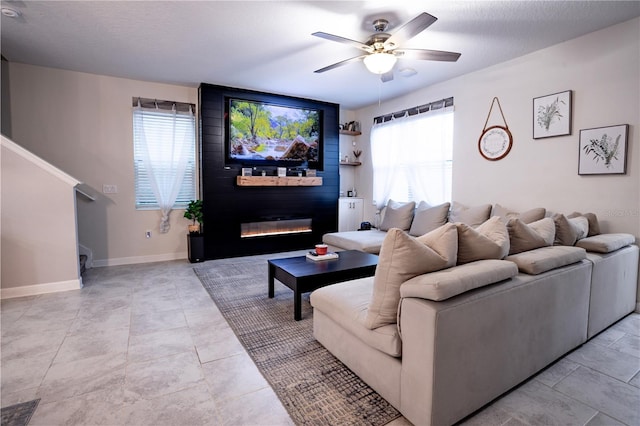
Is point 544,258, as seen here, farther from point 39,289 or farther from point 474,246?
point 39,289

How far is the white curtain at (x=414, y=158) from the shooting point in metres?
4.84

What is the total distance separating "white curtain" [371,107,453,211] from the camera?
4844 mm

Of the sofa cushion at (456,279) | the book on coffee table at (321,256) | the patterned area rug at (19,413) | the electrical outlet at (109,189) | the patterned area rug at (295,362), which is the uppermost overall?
the electrical outlet at (109,189)

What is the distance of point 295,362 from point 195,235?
3.31 m

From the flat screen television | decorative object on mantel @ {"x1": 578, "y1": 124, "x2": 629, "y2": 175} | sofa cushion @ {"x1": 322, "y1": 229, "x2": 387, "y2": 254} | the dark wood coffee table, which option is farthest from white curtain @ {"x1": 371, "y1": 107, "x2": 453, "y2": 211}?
the dark wood coffee table

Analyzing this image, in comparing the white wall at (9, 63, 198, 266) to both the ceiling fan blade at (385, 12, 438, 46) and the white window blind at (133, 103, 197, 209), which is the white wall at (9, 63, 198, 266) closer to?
the white window blind at (133, 103, 197, 209)

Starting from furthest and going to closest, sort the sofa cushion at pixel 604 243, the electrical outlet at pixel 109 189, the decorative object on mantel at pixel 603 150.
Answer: the electrical outlet at pixel 109 189 → the decorative object on mantel at pixel 603 150 → the sofa cushion at pixel 604 243

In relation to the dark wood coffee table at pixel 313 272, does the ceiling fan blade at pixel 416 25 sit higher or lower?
higher

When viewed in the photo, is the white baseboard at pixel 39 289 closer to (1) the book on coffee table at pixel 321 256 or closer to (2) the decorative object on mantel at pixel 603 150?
(1) the book on coffee table at pixel 321 256

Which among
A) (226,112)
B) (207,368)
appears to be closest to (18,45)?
(226,112)

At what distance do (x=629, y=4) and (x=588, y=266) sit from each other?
2.33 meters

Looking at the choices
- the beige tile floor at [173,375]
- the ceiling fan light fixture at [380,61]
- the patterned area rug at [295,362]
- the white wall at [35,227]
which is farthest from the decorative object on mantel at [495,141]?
the white wall at [35,227]

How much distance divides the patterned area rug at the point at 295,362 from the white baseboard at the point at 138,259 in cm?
177

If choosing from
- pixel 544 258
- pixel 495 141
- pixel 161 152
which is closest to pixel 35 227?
pixel 161 152
